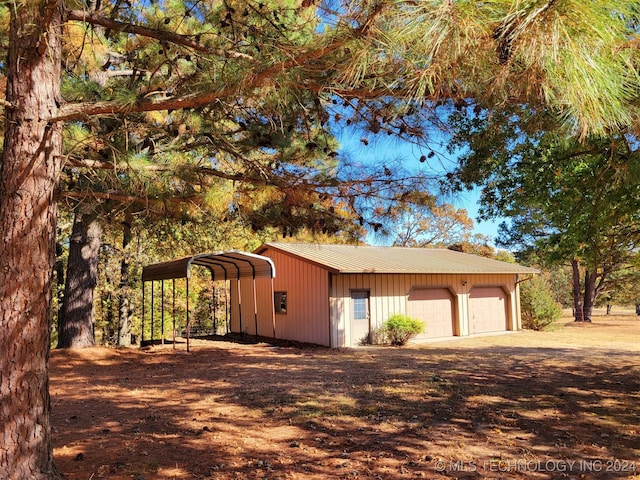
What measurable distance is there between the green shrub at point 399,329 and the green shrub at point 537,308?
841 cm

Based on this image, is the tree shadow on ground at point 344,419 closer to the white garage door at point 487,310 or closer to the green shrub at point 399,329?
the green shrub at point 399,329

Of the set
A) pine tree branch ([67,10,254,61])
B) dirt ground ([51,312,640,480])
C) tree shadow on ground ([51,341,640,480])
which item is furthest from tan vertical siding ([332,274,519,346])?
pine tree branch ([67,10,254,61])

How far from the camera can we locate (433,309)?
1762cm

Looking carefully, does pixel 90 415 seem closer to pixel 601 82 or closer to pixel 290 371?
pixel 290 371

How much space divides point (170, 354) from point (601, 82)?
1174 centimetres

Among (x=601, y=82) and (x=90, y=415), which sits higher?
(x=601, y=82)

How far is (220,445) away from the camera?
15.9 feet

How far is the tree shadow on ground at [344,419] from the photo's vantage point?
4258 millimetres

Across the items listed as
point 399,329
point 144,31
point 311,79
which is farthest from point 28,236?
point 399,329

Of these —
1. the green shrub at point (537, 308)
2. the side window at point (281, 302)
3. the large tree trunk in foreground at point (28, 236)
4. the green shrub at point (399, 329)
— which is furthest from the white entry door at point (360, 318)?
the large tree trunk in foreground at point (28, 236)

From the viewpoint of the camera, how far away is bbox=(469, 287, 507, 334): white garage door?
62.0 ft

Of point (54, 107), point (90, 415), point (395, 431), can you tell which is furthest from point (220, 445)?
point (54, 107)

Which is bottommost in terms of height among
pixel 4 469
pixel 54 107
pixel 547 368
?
pixel 547 368

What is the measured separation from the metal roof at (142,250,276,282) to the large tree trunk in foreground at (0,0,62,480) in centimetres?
849
